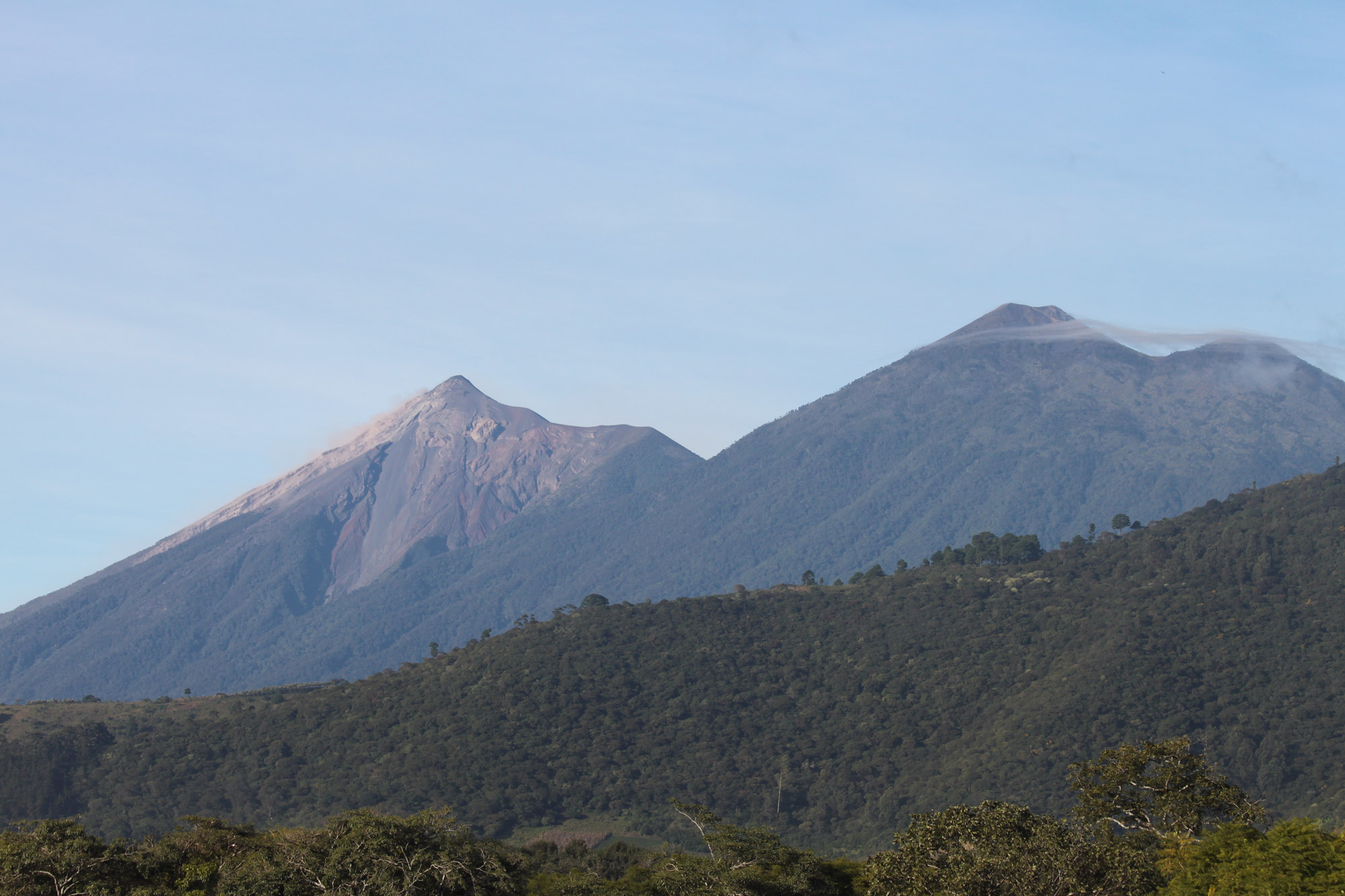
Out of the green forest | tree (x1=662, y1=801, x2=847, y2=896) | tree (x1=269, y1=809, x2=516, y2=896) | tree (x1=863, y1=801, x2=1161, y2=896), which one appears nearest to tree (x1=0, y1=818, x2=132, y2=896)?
the green forest

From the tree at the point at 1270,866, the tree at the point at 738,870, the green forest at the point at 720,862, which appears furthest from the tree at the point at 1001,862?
the tree at the point at 738,870

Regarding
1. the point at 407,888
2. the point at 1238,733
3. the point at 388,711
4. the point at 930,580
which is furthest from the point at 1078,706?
the point at 407,888

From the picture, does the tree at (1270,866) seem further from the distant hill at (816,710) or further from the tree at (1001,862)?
the distant hill at (816,710)

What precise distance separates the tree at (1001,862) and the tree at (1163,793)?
28.9ft

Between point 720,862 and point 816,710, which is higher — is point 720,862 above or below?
above

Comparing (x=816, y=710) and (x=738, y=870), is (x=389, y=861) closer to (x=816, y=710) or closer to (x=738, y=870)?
(x=738, y=870)

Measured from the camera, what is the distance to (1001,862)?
4112cm

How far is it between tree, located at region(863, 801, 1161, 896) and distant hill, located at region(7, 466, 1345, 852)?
79.0 metres

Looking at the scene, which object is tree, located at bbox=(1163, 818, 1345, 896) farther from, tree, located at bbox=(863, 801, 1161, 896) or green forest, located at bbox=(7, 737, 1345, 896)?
tree, located at bbox=(863, 801, 1161, 896)

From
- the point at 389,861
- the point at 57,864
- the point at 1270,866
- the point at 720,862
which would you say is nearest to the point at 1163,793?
the point at 1270,866

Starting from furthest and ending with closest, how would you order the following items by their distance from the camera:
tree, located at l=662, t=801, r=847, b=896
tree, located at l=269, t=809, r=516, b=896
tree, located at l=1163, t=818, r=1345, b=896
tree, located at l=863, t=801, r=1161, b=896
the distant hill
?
the distant hill
tree, located at l=662, t=801, r=847, b=896
tree, located at l=269, t=809, r=516, b=896
tree, located at l=863, t=801, r=1161, b=896
tree, located at l=1163, t=818, r=1345, b=896

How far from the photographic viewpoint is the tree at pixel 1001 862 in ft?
134

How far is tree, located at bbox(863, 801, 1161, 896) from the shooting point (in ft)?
134

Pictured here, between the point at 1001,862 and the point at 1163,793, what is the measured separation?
18511mm
